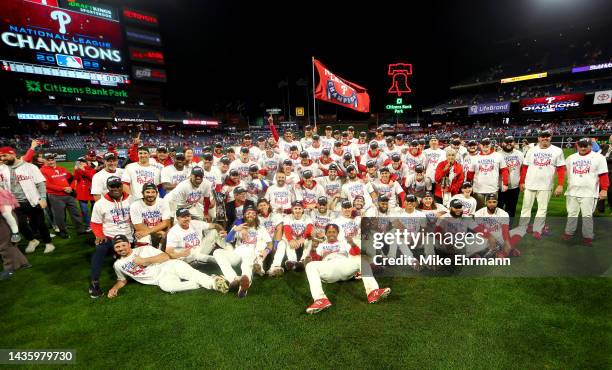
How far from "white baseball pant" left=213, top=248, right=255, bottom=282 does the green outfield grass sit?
351 mm

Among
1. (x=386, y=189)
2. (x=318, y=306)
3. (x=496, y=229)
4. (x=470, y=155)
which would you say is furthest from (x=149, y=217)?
(x=470, y=155)

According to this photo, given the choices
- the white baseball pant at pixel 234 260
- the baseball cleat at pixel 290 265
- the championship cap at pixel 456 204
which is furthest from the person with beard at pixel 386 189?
the white baseball pant at pixel 234 260

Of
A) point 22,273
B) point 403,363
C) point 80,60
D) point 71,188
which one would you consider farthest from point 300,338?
point 80,60

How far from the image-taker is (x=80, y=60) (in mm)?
30109

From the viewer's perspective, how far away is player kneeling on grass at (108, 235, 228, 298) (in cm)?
502

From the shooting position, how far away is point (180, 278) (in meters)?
5.27

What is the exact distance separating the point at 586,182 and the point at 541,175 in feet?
2.56

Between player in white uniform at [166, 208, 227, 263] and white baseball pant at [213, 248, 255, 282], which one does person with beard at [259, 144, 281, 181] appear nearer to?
player in white uniform at [166, 208, 227, 263]

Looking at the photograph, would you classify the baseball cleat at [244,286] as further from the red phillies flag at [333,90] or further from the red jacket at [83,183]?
the red phillies flag at [333,90]

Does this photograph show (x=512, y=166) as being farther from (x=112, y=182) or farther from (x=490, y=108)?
(x=490, y=108)

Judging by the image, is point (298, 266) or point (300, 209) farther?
point (300, 209)

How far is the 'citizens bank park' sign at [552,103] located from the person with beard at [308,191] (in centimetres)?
4621

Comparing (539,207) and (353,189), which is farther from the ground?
(353,189)

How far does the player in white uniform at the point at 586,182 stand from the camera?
20.3 ft
